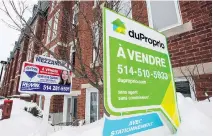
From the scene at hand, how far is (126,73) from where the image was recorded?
1487 mm

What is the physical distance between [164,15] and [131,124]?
173 inches

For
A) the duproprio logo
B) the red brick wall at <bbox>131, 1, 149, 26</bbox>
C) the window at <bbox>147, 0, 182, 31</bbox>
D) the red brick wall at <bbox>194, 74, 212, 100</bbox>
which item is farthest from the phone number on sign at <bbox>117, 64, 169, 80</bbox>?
the red brick wall at <bbox>131, 1, 149, 26</bbox>

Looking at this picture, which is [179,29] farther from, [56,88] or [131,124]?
[131,124]

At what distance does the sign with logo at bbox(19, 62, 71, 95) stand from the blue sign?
2.79 meters

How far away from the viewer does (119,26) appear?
1.57m

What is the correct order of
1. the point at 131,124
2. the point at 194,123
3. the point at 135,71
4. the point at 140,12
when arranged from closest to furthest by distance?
the point at 131,124 → the point at 135,71 → the point at 194,123 → the point at 140,12

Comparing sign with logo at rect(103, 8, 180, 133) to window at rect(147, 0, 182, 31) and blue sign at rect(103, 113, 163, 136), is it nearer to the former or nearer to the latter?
blue sign at rect(103, 113, 163, 136)

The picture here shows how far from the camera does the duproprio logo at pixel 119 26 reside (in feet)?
4.98

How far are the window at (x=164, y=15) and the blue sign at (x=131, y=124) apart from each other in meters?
3.85

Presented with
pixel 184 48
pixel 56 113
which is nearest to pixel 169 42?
pixel 184 48

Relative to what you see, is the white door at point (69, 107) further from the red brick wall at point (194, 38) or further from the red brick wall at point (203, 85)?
the red brick wall at point (203, 85)

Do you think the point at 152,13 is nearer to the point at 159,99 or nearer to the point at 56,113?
the point at 159,99

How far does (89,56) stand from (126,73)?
663 centimetres

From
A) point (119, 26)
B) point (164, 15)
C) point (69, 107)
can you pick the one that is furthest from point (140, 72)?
point (69, 107)
